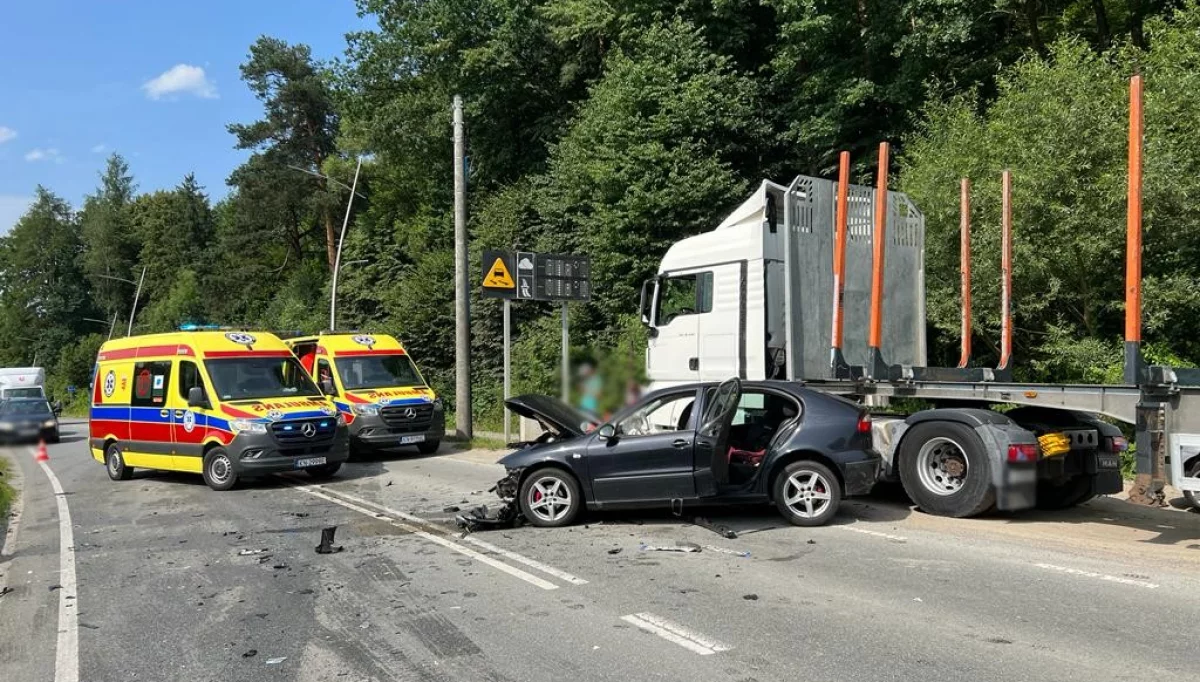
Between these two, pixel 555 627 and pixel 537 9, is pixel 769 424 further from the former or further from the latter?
pixel 537 9

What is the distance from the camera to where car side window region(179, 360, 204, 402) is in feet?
42.7

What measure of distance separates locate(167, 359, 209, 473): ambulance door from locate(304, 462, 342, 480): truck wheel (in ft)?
5.77

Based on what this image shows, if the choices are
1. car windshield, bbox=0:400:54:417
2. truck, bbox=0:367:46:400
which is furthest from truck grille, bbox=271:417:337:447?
car windshield, bbox=0:400:54:417

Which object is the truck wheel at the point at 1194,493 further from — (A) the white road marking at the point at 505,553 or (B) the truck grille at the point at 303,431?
(B) the truck grille at the point at 303,431

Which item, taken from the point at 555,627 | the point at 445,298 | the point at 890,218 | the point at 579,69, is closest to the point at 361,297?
the point at 445,298

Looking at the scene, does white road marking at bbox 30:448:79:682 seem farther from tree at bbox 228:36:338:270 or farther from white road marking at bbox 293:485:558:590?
tree at bbox 228:36:338:270

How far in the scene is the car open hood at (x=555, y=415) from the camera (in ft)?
29.6

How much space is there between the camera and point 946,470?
28.8 ft

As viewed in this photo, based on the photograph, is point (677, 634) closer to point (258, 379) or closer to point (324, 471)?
point (258, 379)

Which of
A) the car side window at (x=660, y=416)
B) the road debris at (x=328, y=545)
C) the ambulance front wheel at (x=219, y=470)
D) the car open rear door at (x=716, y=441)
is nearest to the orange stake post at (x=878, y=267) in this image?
the car open rear door at (x=716, y=441)

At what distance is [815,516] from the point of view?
28.1ft

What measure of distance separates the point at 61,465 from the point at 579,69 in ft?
Answer: 63.3

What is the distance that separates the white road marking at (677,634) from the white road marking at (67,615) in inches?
132

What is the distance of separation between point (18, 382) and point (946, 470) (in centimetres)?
812
